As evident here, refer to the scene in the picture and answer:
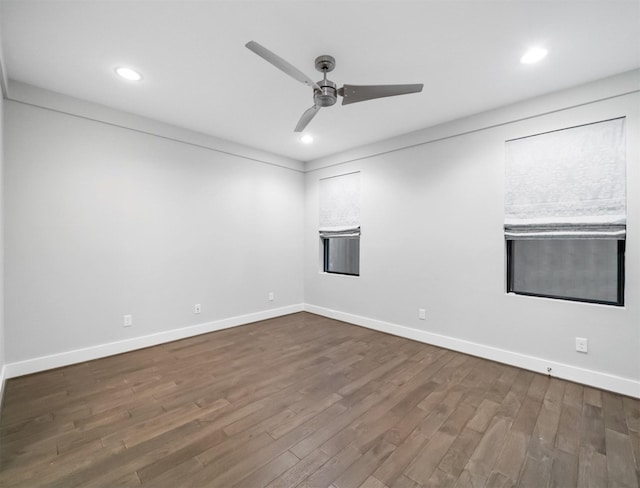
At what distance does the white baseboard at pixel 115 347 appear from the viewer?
2783mm

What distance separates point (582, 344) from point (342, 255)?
327 centimetres

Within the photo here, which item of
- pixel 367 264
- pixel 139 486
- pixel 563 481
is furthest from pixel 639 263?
pixel 139 486

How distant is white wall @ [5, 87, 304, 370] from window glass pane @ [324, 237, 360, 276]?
1.17m

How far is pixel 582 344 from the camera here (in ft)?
8.83

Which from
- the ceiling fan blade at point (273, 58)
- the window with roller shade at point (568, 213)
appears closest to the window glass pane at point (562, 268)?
the window with roller shade at point (568, 213)

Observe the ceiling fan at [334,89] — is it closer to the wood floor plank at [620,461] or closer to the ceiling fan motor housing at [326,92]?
the ceiling fan motor housing at [326,92]

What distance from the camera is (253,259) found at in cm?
470

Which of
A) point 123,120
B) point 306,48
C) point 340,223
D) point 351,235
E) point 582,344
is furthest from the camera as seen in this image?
point 340,223

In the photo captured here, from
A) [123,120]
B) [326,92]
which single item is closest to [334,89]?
[326,92]

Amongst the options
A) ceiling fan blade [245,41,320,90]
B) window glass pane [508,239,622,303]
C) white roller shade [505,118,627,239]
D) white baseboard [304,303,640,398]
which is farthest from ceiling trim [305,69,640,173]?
white baseboard [304,303,640,398]

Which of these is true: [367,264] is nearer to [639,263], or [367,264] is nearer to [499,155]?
[499,155]

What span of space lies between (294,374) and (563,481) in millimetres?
2038

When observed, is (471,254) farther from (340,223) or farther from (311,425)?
(311,425)

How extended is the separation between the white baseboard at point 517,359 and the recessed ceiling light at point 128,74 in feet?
13.1
